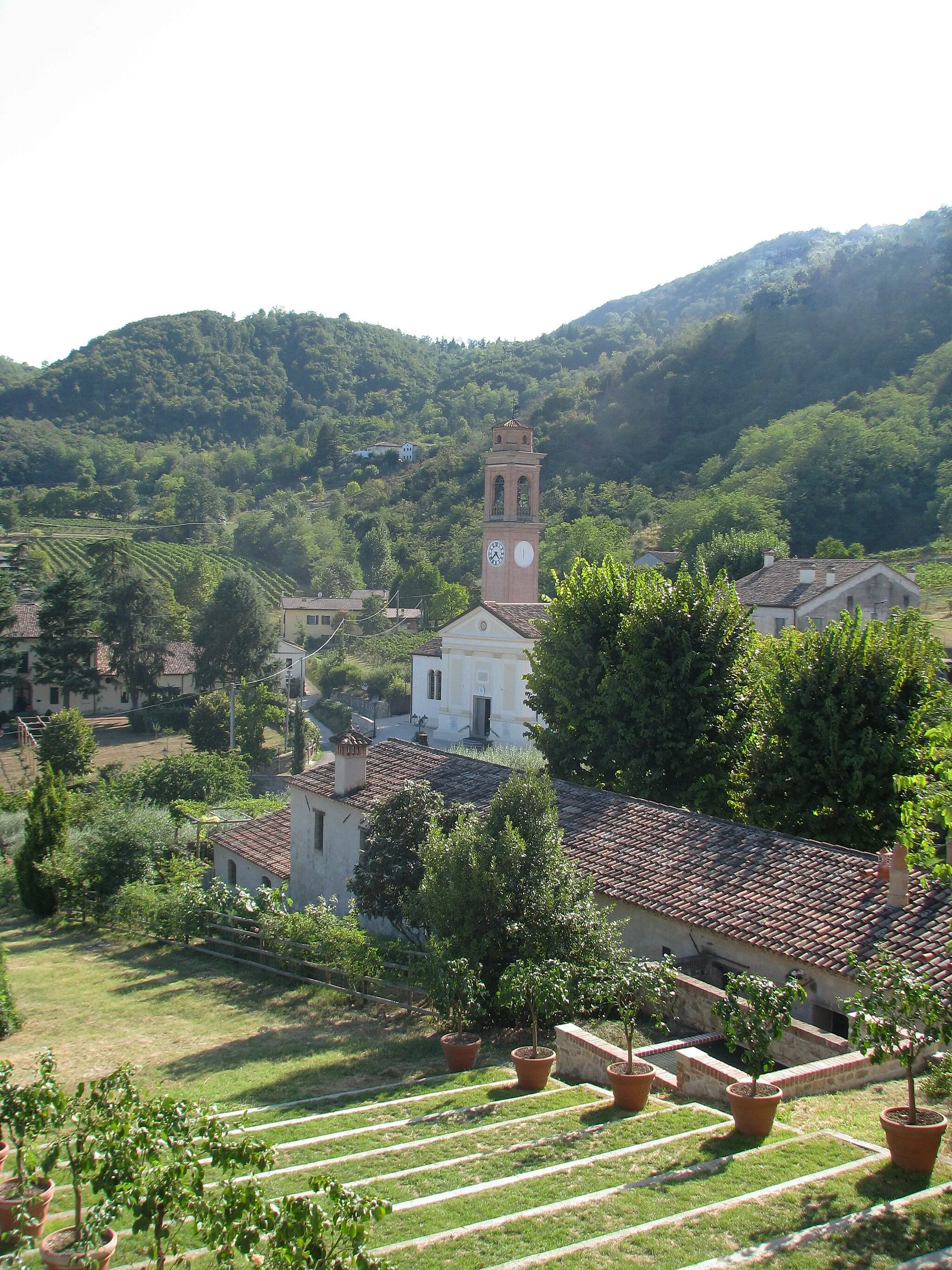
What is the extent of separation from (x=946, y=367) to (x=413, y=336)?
119 meters

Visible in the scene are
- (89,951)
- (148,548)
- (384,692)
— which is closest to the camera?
(89,951)

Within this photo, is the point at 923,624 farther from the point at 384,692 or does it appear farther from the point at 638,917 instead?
the point at 384,692

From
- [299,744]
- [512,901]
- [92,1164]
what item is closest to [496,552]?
[299,744]

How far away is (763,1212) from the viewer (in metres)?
6.62

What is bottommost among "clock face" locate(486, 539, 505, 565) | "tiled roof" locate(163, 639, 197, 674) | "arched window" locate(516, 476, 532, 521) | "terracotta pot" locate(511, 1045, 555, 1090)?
"tiled roof" locate(163, 639, 197, 674)

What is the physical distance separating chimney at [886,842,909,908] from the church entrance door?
31580mm

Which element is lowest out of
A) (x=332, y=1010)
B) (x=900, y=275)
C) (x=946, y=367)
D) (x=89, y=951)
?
(x=89, y=951)

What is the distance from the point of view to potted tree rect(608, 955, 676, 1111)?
9.03 metres

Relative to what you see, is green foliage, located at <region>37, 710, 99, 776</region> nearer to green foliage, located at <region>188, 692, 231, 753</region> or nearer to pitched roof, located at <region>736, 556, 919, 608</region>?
green foliage, located at <region>188, 692, 231, 753</region>

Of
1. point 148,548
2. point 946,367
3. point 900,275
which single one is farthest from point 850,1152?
point 900,275

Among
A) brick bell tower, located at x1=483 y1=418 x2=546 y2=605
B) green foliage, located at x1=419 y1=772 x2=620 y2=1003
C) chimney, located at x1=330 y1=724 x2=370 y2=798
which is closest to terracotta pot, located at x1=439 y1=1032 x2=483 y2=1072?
green foliage, located at x1=419 y1=772 x2=620 y2=1003

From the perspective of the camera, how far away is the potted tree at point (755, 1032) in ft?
26.3

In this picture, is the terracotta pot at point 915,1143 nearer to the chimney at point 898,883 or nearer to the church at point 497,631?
the chimney at point 898,883

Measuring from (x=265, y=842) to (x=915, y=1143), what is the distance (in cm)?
1883
